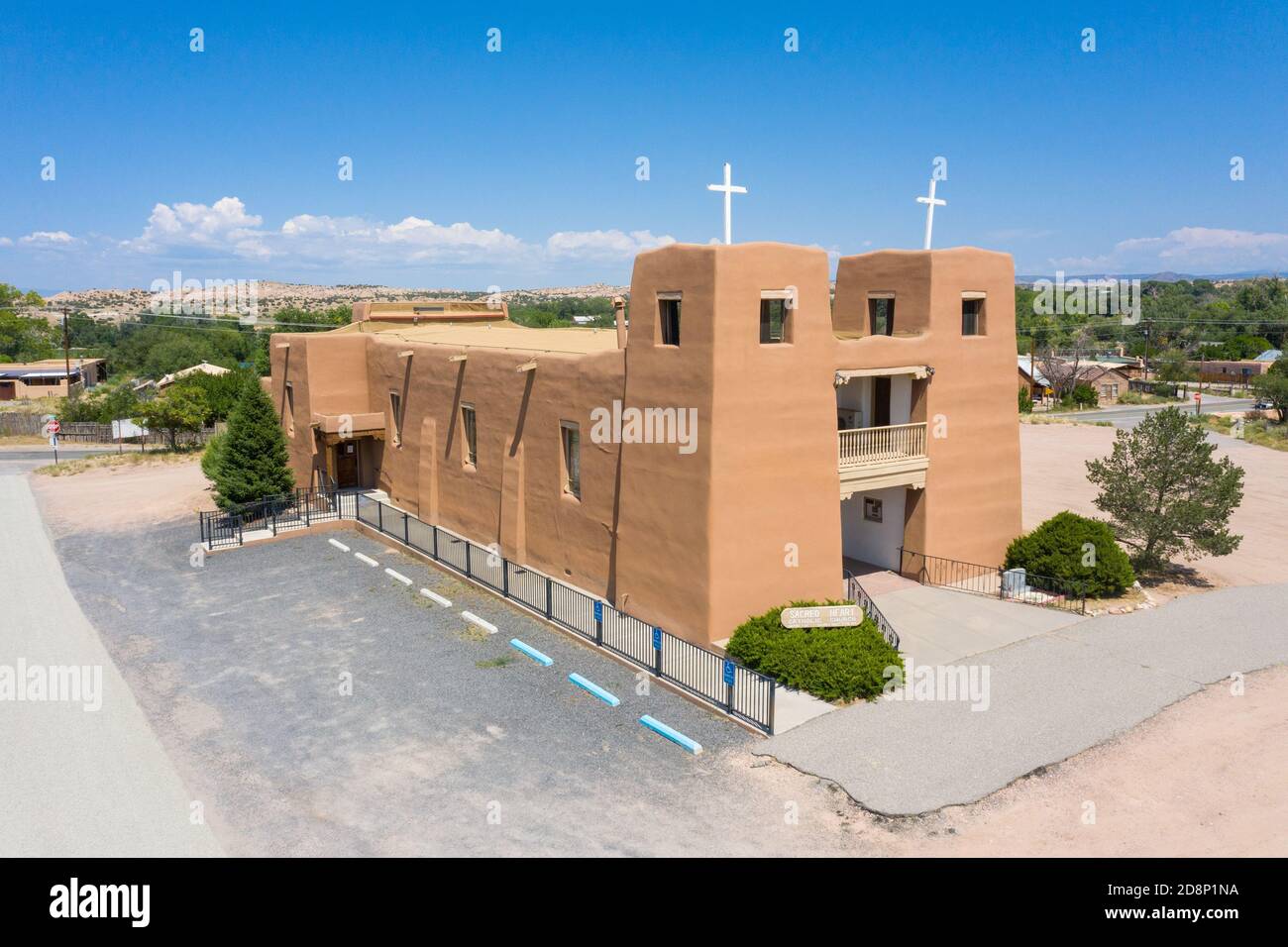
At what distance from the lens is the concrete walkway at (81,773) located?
39.6 feet

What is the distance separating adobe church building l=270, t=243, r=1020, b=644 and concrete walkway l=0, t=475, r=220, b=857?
9.28m

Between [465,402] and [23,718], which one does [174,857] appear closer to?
[23,718]

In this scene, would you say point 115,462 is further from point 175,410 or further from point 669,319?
point 669,319

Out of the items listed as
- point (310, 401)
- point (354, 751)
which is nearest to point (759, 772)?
point (354, 751)

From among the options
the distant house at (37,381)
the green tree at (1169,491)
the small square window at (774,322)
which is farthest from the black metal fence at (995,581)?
the distant house at (37,381)

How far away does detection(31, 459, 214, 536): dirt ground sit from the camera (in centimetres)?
3150

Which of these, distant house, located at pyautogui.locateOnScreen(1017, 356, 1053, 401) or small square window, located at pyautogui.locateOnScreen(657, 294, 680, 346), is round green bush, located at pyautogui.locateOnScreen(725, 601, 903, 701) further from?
distant house, located at pyautogui.locateOnScreen(1017, 356, 1053, 401)

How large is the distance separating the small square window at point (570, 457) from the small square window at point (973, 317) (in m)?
10.0

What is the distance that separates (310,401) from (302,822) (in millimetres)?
20551

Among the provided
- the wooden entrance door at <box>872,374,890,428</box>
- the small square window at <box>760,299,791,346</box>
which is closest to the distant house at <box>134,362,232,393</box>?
the wooden entrance door at <box>872,374,890,428</box>

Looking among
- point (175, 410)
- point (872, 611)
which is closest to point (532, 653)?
point (872, 611)

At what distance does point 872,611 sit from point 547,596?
7069 millimetres

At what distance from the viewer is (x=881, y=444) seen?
2131cm

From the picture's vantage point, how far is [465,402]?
25.6 meters
